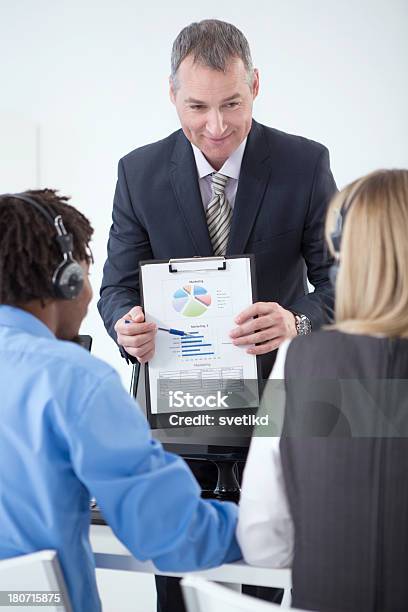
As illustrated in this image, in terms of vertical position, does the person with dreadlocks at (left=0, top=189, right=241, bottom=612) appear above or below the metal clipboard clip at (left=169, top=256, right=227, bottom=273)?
below

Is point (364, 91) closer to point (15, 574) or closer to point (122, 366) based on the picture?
point (122, 366)

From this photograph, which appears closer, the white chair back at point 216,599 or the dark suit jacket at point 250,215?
the white chair back at point 216,599

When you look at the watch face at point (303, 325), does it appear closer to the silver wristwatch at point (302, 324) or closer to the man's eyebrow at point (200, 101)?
the silver wristwatch at point (302, 324)

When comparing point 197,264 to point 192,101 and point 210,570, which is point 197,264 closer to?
point 192,101

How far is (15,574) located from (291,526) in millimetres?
412

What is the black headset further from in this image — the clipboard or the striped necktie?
the striped necktie

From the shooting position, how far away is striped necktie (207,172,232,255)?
7.45ft

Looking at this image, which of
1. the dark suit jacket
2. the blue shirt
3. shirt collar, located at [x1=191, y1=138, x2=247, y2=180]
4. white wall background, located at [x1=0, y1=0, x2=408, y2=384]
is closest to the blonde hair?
the blue shirt

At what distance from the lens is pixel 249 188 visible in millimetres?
2264

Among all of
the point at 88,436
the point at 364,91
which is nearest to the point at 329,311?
the point at 88,436

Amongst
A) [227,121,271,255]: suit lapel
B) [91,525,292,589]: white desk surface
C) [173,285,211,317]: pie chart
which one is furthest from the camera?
[227,121,271,255]: suit lapel

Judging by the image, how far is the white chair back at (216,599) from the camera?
101cm

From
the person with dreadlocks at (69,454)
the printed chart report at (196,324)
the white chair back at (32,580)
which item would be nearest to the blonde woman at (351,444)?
the person with dreadlocks at (69,454)

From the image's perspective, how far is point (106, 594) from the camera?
130 inches
